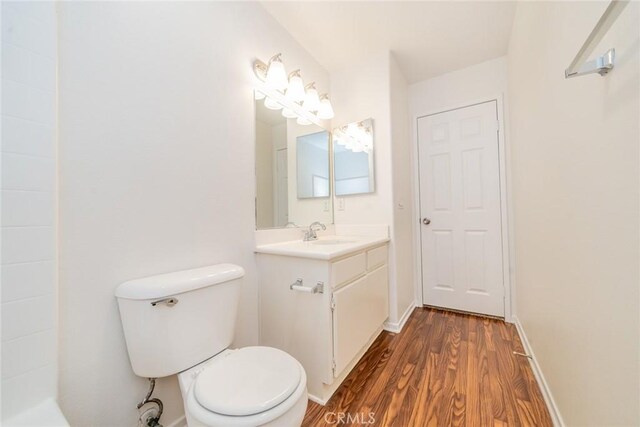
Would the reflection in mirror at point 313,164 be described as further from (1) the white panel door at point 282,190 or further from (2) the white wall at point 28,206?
(2) the white wall at point 28,206

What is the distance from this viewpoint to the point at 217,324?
40.0 inches

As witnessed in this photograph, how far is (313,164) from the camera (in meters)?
2.03

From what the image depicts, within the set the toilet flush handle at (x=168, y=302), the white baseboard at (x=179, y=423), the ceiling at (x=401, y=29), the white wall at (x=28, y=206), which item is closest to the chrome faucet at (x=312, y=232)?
the toilet flush handle at (x=168, y=302)

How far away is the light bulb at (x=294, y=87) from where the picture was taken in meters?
1.65

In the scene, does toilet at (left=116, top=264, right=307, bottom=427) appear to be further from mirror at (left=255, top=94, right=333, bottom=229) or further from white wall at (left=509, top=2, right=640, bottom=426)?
white wall at (left=509, top=2, right=640, bottom=426)

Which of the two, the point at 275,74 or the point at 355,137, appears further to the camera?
the point at 355,137

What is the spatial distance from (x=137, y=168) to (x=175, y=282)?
1.56ft

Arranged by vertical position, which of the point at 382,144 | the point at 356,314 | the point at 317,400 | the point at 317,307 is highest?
the point at 382,144

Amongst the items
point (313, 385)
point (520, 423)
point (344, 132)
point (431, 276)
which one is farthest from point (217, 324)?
point (431, 276)

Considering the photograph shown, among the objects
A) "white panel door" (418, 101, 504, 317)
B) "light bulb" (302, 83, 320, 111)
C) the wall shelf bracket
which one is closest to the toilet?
the wall shelf bracket

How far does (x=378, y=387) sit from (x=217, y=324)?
3.13 ft

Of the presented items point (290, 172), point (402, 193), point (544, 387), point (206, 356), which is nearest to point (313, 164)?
point (290, 172)

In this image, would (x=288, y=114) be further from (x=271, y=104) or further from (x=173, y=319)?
(x=173, y=319)

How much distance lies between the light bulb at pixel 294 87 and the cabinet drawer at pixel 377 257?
47.4 inches
